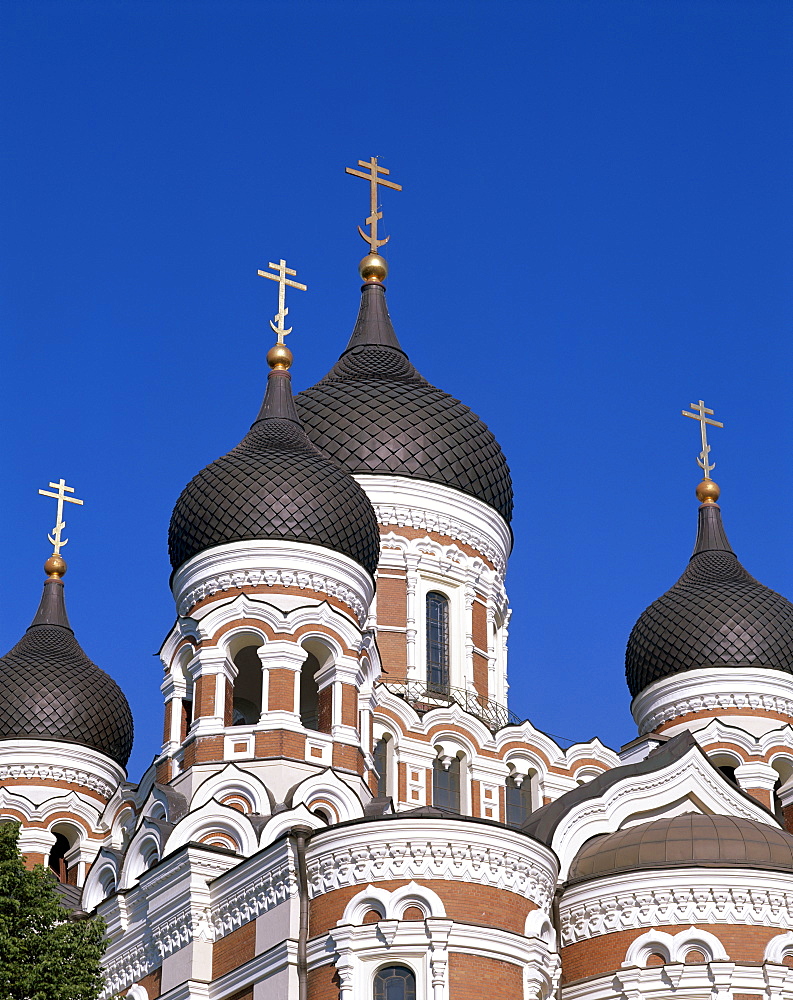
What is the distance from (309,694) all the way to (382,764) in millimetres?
1136

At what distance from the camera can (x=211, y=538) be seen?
67.1ft

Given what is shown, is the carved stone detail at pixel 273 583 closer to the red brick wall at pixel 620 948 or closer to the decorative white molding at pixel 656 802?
the decorative white molding at pixel 656 802

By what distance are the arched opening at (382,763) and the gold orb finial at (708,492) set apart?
21.9ft

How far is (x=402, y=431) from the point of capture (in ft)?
77.1

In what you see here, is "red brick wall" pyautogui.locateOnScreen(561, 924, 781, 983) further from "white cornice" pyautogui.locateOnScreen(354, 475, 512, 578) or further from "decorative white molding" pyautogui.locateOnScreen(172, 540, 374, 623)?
"white cornice" pyautogui.locateOnScreen(354, 475, 512, 578)

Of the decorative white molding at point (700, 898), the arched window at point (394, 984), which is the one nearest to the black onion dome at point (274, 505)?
the decorative white molding at point (700, 898)

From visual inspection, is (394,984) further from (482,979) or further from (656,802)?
(656,802)

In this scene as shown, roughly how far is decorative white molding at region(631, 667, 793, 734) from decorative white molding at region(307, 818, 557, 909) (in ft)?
22.6

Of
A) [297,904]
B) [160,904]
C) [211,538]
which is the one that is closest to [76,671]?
[211,538]

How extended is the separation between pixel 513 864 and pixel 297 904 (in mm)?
1851

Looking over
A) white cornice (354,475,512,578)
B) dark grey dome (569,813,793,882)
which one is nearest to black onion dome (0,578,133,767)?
white cornice (354,475,512,578)

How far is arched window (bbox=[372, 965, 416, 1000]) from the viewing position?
649 inches

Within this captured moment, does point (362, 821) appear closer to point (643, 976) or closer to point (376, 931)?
point (376, 931)

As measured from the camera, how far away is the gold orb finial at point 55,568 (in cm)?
2683
